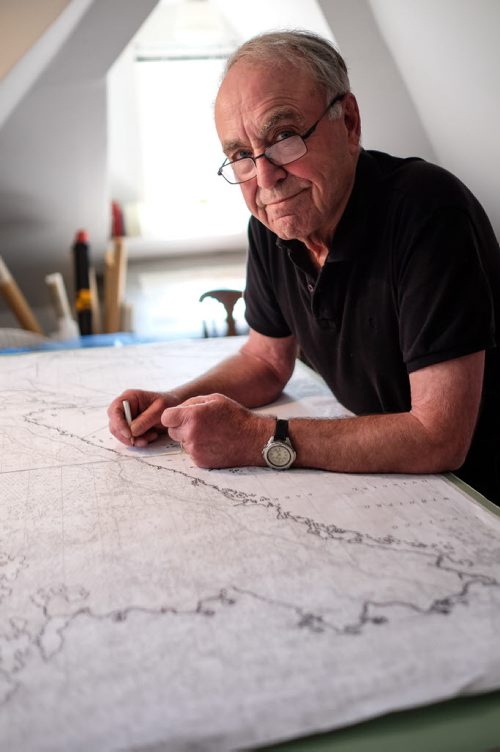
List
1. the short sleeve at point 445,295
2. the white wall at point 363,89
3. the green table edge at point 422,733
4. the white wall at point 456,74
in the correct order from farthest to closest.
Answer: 1. the white wall at point 363,89
2. the white wall at point 456,74
3. the short sleeve at point 445,295
4. the green table edge at point 422,733

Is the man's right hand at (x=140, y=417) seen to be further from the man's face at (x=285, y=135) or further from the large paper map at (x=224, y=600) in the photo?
the man's face at (x=285, y=135)

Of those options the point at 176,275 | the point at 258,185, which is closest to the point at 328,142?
the point at 258,185

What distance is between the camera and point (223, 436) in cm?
117

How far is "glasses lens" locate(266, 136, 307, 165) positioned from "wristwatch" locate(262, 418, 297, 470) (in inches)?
18.0

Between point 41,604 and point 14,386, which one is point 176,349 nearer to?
point 14,386

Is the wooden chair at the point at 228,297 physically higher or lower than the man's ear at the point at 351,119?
lower

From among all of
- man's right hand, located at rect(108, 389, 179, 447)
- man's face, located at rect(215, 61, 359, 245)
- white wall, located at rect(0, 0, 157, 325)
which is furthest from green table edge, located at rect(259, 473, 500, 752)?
white wall, located at rect(0, 0, 157, 325)

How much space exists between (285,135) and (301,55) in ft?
0.43

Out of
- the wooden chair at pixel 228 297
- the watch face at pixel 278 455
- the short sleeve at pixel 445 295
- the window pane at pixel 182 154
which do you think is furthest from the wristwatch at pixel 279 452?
the window pane at pixel 182 154

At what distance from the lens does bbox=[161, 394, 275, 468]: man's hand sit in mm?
1171

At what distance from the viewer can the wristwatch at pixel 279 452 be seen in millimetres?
1154

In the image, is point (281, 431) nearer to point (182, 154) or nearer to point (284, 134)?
point (284, 134)

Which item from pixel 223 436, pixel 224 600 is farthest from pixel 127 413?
pixel 224 600

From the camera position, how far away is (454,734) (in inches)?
25.3
